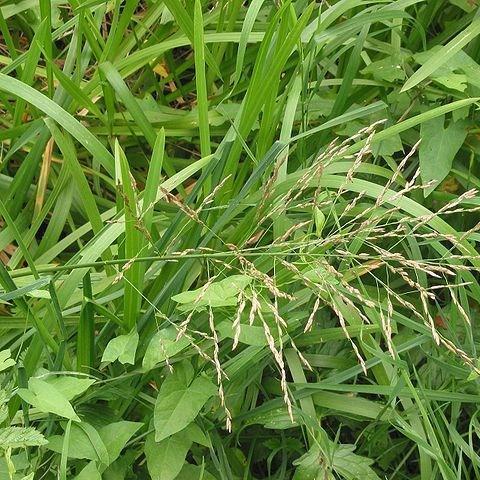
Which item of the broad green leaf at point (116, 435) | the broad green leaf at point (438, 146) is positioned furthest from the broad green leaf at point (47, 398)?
the broad green leaf at point (438, 146)

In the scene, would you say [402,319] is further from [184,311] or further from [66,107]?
[66,107]

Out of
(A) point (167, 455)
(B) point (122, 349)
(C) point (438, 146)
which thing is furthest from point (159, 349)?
(C) point (438, 146)

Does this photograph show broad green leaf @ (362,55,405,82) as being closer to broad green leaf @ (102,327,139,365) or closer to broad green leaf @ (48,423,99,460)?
broad green leaf @ (102,327,139,365)

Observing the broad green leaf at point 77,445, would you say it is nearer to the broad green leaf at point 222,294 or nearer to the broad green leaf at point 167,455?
the broad green leaf at point 167,455

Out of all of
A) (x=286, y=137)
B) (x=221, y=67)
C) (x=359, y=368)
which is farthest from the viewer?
(x=221, y=67)

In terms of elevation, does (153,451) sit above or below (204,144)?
below

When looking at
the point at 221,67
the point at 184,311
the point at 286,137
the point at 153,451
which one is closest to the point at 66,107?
the point at 221,67

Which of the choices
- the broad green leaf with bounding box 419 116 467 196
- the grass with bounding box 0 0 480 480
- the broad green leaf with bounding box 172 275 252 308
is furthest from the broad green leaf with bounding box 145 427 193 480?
the broad green leaf with bounding box 419 116 467 196
